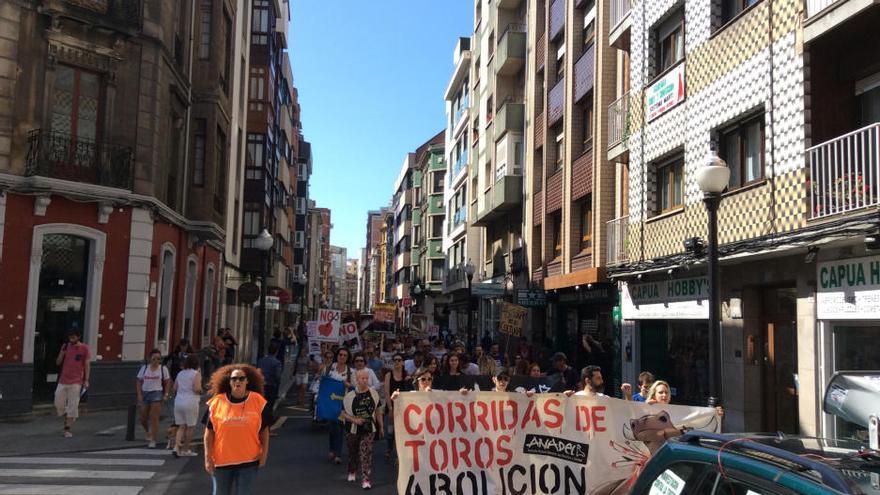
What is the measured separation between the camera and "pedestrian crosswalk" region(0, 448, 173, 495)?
894cm

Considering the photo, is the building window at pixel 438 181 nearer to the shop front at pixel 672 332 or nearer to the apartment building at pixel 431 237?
the apartment building at pixel 431 237

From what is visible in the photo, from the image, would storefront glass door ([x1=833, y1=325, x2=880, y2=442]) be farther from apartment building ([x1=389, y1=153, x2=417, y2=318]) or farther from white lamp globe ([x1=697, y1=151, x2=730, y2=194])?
apartment building ([x1=389, y1=153, x2=417, y2=318])

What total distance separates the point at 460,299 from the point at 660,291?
96.4ft

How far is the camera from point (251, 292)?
18.5m

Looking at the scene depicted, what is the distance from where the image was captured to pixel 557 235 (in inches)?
976

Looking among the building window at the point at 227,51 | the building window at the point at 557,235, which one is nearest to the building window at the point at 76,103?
the building window at the point at 227,51

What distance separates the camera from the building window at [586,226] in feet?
68.9

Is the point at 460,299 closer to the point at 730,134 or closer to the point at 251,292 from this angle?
the point at 251,292

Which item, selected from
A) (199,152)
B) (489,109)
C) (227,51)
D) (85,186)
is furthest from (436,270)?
(85,186)

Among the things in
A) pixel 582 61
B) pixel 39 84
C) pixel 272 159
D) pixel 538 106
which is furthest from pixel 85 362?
pixel 272 159

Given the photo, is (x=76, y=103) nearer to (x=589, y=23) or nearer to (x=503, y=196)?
(x=589, y=23)

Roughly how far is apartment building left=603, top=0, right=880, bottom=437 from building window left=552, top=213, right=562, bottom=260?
6696 mm

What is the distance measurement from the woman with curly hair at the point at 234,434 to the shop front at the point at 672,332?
9.36 metres

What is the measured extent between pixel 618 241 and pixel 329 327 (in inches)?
307
